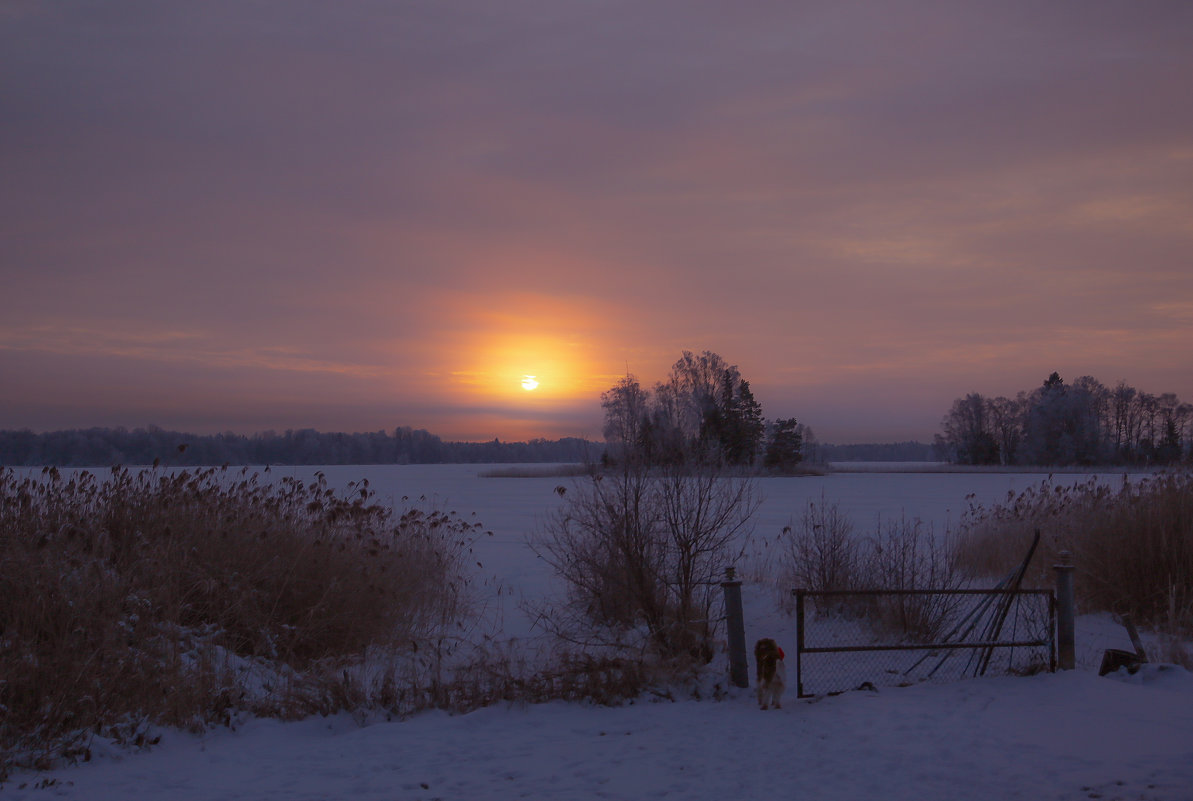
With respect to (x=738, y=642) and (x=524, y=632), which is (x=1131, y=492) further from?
(x=524, y=632)

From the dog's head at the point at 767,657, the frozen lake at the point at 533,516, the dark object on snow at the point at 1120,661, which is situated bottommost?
the frozen lake at the point at 533,516

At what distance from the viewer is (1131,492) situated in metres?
12.7

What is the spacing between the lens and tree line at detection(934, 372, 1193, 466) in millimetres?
74062

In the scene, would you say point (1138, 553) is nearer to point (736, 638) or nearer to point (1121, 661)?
point (1121, 661)

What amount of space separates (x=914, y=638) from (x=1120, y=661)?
2.52 meters

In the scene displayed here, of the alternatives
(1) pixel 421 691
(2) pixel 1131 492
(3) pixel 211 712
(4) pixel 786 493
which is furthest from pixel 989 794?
(4) pixel 786 493

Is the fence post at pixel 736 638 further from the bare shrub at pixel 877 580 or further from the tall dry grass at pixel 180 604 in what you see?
the tall dry grass at pixel 180 604

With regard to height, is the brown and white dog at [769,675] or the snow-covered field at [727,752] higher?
the brown and white dog at [769,675]

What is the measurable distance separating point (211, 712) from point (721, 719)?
4438 millimetres

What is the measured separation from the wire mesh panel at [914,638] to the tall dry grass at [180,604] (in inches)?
197

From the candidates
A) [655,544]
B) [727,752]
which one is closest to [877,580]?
[655,544]

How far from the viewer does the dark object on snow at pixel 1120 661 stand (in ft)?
25.0

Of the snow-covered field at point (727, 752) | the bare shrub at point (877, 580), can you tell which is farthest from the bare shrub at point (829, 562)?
the snow-covered field at point (727, 752)

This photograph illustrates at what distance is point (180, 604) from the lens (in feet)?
26.5
